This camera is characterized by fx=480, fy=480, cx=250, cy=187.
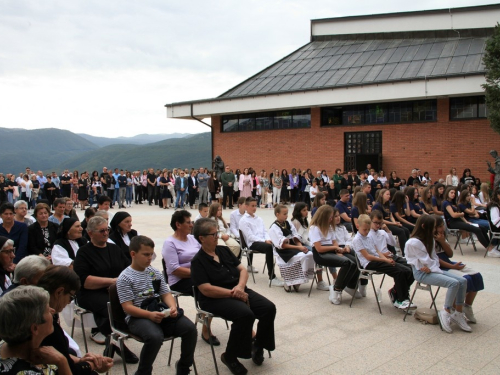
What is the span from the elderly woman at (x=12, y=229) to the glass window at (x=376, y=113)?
1938 centimetres

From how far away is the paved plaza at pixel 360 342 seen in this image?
4957 millimetres

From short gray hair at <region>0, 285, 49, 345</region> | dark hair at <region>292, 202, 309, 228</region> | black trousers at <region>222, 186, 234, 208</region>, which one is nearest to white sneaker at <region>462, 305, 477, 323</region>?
dark hair at <region>292, 202, 309, 228</region>

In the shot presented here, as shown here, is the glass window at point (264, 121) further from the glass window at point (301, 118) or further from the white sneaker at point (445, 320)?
the white sneaker at point (445, 320)

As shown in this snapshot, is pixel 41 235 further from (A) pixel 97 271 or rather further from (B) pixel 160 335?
(B) pixel 160 335

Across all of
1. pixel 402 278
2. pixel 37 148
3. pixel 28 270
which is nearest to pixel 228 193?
pixel 402 278

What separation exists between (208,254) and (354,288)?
3.08m

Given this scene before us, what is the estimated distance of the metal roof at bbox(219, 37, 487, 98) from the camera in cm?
2239

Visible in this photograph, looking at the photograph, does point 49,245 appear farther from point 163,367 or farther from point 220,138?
point 220,138

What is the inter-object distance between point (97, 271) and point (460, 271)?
4.64 m

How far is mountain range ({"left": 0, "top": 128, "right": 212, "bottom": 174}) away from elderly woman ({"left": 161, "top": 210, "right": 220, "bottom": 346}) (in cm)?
7055

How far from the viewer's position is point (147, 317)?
4469 millimetres

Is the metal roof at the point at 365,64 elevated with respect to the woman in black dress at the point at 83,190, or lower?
elevated

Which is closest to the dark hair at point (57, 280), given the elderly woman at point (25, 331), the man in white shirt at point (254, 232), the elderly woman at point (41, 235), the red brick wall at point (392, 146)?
the elderly woman at point (25, 331)

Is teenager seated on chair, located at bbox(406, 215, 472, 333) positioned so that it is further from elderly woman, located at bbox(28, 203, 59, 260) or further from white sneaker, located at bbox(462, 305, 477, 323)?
elderly woman, located at bbox(28, 203, 59, 260)
